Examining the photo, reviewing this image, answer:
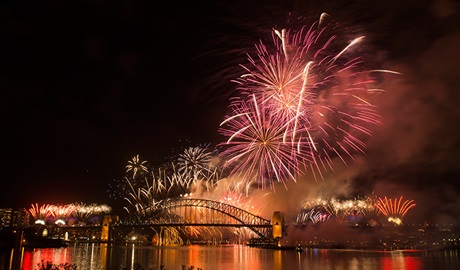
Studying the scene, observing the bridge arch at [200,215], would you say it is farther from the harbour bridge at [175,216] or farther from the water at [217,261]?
the water at [217,261]

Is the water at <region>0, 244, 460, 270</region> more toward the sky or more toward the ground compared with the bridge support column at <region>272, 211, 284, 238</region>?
more toward the ground

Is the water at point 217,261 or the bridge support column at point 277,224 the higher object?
the bridge support column at point 277,224

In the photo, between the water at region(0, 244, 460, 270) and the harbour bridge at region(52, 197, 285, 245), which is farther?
the harbour bridge at region(52, 197, 285, 245)

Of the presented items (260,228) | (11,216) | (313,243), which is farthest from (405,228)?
(11,216)

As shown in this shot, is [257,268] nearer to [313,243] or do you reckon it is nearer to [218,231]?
[313,243]

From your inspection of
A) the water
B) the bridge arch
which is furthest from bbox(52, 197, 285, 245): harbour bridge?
the water

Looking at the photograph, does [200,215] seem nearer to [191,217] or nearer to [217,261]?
[191,217]

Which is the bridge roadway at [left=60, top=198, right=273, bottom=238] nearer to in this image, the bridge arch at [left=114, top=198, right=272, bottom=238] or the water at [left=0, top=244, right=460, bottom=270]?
the bridge arch at [left=114, top=198, right=272, bottom=238]

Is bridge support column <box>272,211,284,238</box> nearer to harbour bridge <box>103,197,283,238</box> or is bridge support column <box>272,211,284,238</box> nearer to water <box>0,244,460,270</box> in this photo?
harbour bridge <box>103,197,283,238</box>

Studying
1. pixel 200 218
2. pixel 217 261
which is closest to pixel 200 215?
pixel 200 218

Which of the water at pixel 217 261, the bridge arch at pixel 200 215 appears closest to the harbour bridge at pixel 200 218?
the bridge arch at pixel 200 215
